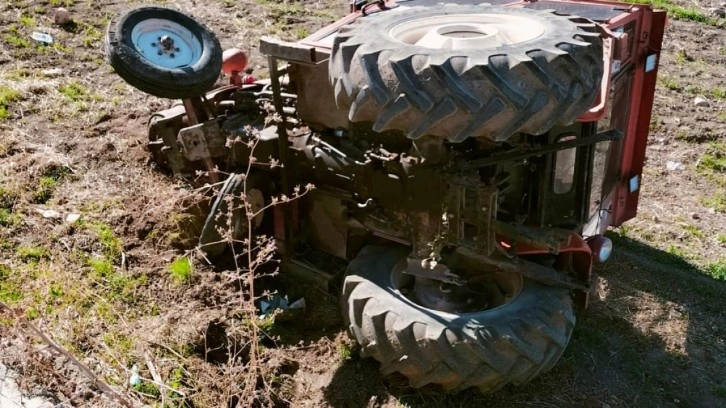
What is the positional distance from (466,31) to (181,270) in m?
2.66

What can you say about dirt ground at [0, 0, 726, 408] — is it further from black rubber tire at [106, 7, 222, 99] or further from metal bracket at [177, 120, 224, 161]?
black rubber tire at [106, 7, 222, 99]

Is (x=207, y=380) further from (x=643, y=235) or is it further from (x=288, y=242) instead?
(x=643, y=235)

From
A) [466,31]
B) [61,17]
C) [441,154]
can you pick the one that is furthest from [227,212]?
[61,17]

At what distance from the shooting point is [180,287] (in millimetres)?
4918

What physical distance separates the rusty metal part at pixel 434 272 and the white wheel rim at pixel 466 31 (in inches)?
49.2

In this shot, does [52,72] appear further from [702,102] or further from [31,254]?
[702,102]

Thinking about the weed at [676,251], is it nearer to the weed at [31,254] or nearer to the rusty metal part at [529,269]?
the rusty metal part at [529,269]

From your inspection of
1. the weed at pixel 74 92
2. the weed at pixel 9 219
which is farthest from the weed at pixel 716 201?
the weed at pixel 74 92

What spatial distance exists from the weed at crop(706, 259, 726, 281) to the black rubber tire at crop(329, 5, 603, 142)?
130 inches

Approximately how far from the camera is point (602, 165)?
15.1 feet

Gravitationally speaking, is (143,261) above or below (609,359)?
above

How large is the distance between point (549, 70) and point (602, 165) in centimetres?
192

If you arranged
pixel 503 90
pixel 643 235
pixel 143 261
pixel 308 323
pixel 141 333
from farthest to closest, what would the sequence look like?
pixel 643 235, pixel 143 261, pixel 308 323, pixel 141 333, pixel 503 90

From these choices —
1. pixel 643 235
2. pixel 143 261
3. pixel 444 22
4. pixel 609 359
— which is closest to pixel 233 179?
pixel 143 261
